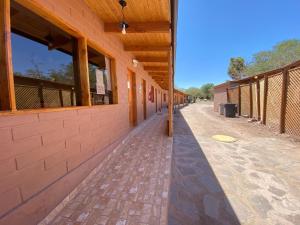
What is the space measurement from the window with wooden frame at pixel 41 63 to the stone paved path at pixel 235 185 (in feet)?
6.97

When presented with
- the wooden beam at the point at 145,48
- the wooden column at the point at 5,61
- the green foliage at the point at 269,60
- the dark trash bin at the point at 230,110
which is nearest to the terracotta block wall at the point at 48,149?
the wooden column at the point at 5,61

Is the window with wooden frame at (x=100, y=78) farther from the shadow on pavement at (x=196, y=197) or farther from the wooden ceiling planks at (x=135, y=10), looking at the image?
the shadow on pavement at (x=196, y=197)

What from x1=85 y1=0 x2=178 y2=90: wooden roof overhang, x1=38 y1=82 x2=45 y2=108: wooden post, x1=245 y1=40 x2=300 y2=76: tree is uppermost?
x1=245 y1=40 x2=300 y2=76: tree

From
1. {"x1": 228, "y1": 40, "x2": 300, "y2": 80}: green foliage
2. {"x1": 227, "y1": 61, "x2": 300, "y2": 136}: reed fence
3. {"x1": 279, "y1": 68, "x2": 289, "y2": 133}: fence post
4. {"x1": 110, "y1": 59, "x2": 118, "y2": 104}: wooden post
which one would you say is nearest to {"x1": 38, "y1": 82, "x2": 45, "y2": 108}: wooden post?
{"x1": 110, "y1": 59, "x2": 118, "y2": 104}: wooden post

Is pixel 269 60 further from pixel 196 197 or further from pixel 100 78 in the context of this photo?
pixel 196 197

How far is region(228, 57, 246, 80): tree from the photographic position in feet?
121

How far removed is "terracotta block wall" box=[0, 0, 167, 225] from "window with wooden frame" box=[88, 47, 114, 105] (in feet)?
0.82

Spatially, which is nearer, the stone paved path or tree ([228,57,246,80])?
the stone paved path

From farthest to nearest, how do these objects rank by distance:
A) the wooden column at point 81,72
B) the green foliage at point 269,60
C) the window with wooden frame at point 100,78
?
the green foliage at point 269,60
the window with wooden frame at point 100,78
the wooden column at point 81,72

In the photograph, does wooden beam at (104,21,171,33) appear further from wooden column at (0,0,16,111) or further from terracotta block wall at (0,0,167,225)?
wooden column at (0,0,16,111)

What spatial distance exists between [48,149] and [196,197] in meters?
2.02

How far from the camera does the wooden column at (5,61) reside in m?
1.39

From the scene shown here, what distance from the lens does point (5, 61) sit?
1.40 meters

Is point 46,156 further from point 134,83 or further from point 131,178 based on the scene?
point 134,83
